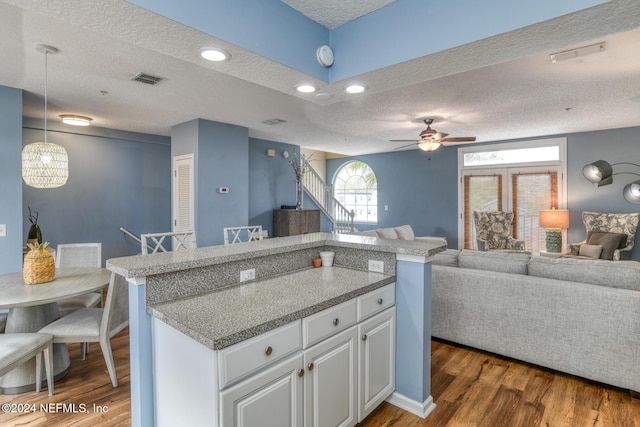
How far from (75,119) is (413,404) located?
5.62 m

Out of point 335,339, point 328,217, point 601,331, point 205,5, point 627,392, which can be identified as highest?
point 205,5

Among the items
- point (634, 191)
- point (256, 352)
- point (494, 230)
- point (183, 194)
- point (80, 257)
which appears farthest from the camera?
point (494, 230)

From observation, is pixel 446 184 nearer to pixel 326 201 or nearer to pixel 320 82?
pixel 326 201

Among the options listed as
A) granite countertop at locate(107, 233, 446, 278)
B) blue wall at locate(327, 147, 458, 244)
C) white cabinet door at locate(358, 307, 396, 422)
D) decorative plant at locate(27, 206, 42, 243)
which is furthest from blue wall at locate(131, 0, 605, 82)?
blue wall at locate(327, 147, 458, 244)

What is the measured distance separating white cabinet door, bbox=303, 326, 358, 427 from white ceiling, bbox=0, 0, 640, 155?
1619 mm

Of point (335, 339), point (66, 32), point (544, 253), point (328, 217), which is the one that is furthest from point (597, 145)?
point (66, 32)

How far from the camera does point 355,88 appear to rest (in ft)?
7.73

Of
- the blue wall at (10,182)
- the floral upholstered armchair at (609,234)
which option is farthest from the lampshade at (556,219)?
the blue wall at (10,182)

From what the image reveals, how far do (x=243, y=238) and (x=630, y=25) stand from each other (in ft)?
16.7

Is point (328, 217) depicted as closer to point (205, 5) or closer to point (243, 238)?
point (243, 238)

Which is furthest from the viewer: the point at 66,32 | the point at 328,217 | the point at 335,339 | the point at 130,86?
the point at 328,217

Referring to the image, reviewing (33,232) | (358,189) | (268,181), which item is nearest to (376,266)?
(33,232)

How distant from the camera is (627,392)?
7.98ft

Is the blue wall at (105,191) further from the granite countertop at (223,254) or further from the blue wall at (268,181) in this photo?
the granite countertop at (223,254)
